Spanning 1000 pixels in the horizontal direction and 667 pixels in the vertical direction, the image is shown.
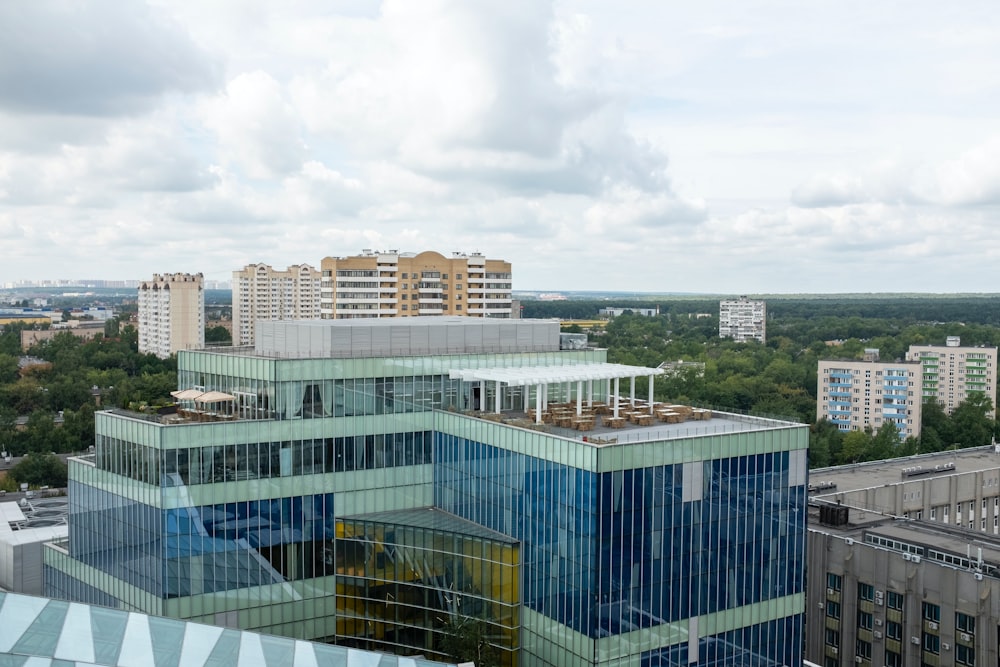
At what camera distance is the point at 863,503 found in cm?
8181

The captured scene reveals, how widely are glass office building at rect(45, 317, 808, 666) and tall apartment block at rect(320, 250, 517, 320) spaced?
10104cm

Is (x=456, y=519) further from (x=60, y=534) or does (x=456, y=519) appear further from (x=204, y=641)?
(x=60, y=534)

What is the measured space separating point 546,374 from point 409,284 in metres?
107

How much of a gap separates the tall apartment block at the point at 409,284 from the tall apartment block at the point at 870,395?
57917mm

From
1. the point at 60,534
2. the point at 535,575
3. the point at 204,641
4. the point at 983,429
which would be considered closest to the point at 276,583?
the point at 535,575

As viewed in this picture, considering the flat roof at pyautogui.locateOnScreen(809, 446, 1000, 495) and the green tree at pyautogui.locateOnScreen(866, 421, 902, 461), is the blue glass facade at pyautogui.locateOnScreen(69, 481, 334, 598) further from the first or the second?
the green tree at pyautogui.locateOnScreen(866, 421, 902, 461)

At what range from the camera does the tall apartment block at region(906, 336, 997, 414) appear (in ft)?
548

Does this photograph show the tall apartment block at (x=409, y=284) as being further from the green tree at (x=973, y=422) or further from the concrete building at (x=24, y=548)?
the concrete building at (x=24, y=548)

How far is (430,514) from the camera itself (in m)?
50.1

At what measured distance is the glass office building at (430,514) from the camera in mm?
42406

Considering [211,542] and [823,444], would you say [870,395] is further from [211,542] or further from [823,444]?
[211,542]

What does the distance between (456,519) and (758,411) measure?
10703 centimetres

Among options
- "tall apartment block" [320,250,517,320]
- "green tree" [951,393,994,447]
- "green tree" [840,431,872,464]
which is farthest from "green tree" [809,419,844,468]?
"tall apartment block" [320,250,517,320]

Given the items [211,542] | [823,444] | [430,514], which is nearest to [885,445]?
[823,444]
